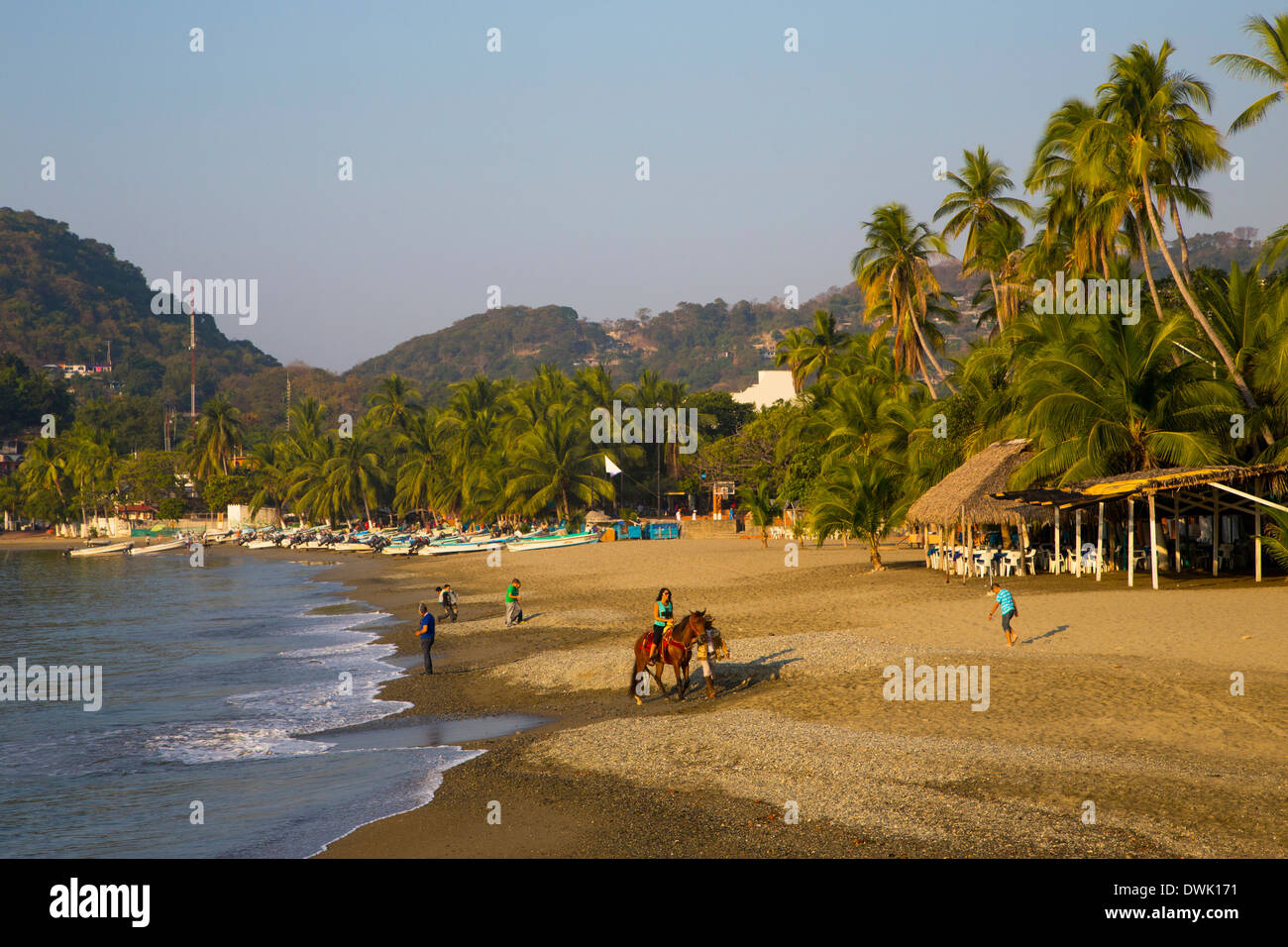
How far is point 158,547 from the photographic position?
301 ft

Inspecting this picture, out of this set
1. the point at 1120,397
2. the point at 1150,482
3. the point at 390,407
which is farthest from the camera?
the point at 390,407

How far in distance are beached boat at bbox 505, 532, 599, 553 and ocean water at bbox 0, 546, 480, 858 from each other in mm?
22981

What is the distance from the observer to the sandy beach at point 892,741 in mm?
8602

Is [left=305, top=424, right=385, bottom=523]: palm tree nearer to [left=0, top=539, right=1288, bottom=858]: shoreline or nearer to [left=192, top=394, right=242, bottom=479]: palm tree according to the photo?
[left=192, top=394, right=242, bottom=479]: palm tree

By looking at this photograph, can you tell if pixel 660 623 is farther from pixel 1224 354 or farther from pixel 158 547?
pixel 158 547

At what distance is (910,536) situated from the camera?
154 feet

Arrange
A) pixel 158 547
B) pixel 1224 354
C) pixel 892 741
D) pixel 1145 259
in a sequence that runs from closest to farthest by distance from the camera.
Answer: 1. pixel 892 741
2. pixel 1224 354
3. pixel 1145 259
4. pixel 158 547

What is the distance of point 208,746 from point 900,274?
38.8 meters

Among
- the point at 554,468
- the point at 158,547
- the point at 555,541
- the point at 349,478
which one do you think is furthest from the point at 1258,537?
A: the point at 158,547

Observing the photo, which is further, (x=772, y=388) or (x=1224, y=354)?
(x=772, y=388)

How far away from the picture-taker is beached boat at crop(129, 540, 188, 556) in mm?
89125

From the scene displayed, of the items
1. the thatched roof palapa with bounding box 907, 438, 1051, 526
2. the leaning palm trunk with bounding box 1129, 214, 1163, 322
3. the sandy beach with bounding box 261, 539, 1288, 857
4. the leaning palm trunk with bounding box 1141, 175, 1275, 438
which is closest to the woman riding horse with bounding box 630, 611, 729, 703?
the sandy beach with bounding box 261, 539, 1288, 857

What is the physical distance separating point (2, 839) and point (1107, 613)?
18.0 meters
